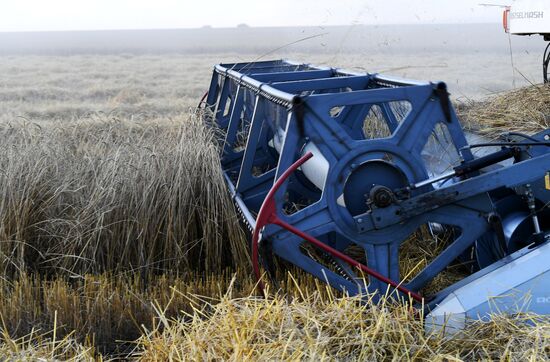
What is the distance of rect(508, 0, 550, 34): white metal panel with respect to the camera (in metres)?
6.17

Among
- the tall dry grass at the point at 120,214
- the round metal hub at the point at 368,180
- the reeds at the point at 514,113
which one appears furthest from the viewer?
the reeds at the point at 514,113

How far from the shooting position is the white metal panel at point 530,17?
6.17m

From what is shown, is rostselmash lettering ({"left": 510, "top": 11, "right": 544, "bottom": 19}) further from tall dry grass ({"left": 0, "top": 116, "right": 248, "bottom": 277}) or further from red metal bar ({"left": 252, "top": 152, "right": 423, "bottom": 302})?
red metal bar ({"left": 252, "top": 152, "right": 423, "bottom": 302})

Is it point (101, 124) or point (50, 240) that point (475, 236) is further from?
point (101, 124)

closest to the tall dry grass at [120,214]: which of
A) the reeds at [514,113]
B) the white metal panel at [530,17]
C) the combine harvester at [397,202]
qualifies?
the combine harvester at [397,202]

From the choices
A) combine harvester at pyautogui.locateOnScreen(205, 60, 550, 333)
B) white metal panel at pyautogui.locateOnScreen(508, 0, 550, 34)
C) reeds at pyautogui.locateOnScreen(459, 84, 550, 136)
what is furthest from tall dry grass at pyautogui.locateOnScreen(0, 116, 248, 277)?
white metal panel at pyautogui.locateOnScreen(508, 0, 550, 34)

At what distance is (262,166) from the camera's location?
5.84 meters

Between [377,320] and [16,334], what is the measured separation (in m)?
1.91

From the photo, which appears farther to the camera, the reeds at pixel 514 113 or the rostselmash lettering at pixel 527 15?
the rostselmash lettering at pixel 527 15

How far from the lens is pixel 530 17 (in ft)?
20.7

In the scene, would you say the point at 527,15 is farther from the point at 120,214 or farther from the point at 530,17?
the point at 120,214

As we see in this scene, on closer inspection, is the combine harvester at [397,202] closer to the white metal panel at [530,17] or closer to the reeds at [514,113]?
the reeds at [514,113]

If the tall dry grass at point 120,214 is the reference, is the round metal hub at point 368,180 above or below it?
above

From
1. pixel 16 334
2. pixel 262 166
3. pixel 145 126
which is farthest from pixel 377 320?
pixel 145 126
